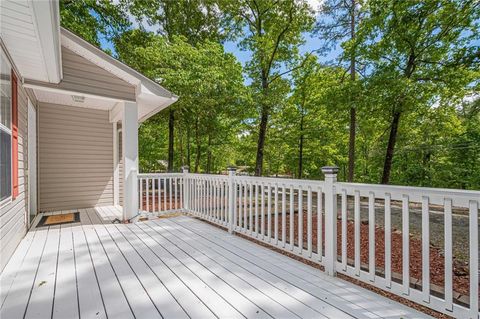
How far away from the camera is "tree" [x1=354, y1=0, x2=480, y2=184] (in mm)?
6441

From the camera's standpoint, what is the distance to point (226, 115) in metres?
10.2

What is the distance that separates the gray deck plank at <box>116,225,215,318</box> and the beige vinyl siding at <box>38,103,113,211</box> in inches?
129

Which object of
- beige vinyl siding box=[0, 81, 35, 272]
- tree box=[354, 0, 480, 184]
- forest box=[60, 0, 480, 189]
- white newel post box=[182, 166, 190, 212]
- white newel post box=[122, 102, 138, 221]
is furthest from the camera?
forest box=[60, 0, 480, 189]

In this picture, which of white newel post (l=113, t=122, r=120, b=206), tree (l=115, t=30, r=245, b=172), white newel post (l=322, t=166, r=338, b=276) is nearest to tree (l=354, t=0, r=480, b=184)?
→ tree (l=115, t=30, r=245, b=172)

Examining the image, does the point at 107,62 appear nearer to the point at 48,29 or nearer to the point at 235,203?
the point at 48,29

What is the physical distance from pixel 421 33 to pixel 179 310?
9457mm

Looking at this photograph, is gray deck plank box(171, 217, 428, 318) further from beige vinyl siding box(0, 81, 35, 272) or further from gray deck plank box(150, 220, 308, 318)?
beige vinyl siding box(0, 81, 35, 272)

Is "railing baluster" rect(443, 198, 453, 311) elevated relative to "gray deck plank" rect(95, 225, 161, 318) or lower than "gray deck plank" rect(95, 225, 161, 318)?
elevated

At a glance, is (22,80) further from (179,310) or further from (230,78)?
(230,78)

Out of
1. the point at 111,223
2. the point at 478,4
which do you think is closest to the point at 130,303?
the point at 111,223

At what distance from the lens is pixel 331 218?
2412 millimetres

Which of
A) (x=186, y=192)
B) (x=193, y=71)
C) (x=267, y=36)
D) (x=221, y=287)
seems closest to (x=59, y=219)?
(x=186, y=192)

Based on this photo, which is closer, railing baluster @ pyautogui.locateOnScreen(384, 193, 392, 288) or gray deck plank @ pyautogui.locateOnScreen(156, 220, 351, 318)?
gray deck plank @ pyautogui.locateOnScreen(156, 220, 351, 318)

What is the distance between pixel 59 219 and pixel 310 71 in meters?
11.2
